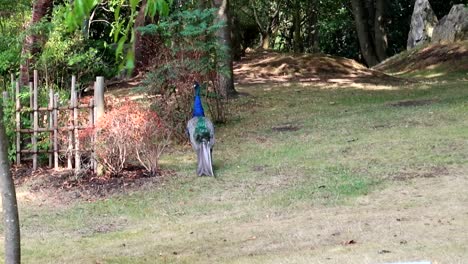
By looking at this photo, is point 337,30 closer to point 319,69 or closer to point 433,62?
point 433,62

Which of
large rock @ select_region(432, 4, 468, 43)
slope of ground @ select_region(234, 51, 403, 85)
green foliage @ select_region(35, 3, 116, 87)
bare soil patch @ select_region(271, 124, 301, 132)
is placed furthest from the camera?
large rock @ select_region(432, 4, 468, 43)

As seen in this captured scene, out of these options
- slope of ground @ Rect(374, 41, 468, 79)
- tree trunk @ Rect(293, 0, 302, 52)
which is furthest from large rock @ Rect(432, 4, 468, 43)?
tree trunk @ Rect(293, 0, 302, 52)

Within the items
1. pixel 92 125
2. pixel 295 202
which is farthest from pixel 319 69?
pixel 295 202

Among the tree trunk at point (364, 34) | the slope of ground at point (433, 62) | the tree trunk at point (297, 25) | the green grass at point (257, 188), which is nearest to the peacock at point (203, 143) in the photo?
the green grass at point (257, 188)

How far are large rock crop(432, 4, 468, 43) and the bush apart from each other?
15.2 m

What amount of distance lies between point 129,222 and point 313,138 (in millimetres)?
4515

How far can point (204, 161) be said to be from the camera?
29.3ft

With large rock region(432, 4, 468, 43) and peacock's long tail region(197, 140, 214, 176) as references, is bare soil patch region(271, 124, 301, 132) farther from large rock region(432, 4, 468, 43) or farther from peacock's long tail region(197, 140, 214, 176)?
large rock region(432, 4, 468, 43)

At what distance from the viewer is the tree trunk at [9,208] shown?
173 inches

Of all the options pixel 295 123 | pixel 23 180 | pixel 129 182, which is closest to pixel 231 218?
pixel 129 182

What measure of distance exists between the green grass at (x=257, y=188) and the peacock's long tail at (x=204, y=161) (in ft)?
0.46

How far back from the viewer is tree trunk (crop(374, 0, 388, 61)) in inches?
982

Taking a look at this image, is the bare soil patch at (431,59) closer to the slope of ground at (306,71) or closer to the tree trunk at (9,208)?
the slope of ground at (306,71)

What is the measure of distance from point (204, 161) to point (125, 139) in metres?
1.08
